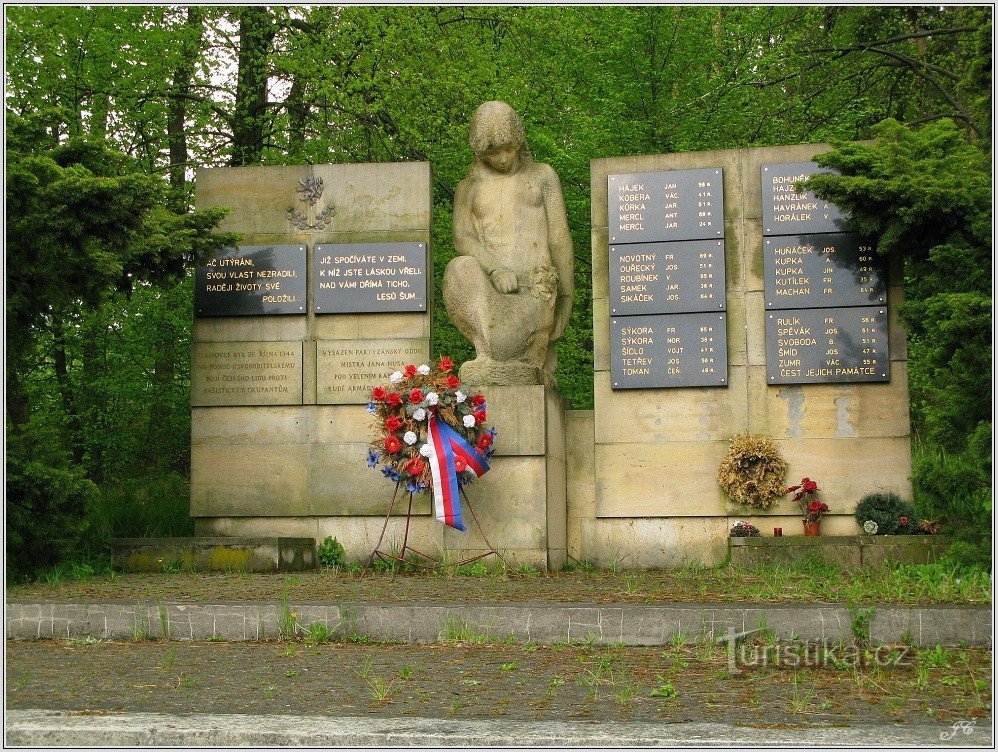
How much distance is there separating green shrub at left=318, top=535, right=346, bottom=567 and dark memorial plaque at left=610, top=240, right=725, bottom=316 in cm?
330

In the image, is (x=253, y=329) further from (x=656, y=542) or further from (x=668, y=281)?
(x=656, y=542)

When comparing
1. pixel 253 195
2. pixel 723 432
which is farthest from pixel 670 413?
pixel 253 195

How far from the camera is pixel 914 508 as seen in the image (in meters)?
11.1

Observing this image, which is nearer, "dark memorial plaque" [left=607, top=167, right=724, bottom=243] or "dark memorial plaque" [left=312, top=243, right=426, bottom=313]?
"dark memorial plaque" [left=607, top=167, right=724, bottom=243]

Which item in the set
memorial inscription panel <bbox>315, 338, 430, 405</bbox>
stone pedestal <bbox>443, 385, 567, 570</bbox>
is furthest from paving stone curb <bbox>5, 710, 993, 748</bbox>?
memorial inscription panel <bbox>315, 338, 430, 405</bbox>

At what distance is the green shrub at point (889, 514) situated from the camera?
1089 centimetres

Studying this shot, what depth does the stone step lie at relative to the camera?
10695 millimetres

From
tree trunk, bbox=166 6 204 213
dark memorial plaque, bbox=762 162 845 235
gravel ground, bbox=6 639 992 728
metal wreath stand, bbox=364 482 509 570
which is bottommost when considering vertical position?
gravel ground, bbox=6 639 992 728

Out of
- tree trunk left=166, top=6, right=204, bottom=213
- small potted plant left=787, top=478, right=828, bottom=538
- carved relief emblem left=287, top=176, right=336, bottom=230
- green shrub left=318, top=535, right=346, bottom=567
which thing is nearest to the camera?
small potted plant left=787, top=478, right=828, bottom=538

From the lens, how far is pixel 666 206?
11898 mm

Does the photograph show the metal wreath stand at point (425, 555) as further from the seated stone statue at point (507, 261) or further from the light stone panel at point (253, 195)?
the light stone panel at point (253, 195)

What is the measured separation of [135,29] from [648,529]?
9477mm

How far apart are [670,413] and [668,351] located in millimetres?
566

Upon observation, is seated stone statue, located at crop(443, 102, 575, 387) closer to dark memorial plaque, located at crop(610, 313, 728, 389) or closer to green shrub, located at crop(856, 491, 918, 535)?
dark memorial plaque, located at crop(610, 313, 728, 389)
